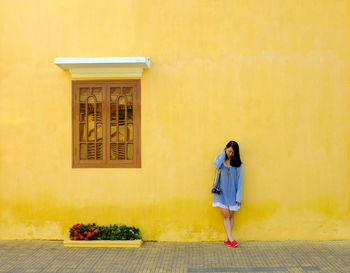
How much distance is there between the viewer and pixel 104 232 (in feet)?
19.2

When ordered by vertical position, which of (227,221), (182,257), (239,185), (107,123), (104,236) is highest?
(107,123)

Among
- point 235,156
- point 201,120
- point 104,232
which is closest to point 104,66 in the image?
point 201,120

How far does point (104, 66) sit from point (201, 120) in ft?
5.70

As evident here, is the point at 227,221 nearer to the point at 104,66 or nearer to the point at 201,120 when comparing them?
the point at 201,120

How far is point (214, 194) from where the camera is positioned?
19.0 feet

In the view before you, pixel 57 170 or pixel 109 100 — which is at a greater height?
pixel 109 100

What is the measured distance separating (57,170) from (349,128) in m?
4.71

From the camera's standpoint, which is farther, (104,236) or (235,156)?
(104,236)

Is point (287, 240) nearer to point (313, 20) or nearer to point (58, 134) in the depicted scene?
point (313, 20)

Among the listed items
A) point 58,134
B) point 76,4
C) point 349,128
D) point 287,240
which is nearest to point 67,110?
point 58,134

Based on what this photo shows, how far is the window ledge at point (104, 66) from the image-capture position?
5.61 metres

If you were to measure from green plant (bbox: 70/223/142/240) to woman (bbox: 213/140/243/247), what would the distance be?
53.8 inches

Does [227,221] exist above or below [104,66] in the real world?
below

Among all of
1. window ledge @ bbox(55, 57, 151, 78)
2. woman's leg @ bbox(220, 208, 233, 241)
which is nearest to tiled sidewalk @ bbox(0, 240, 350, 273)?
woman's leg @ bbox(220, 208, 233, 241)
